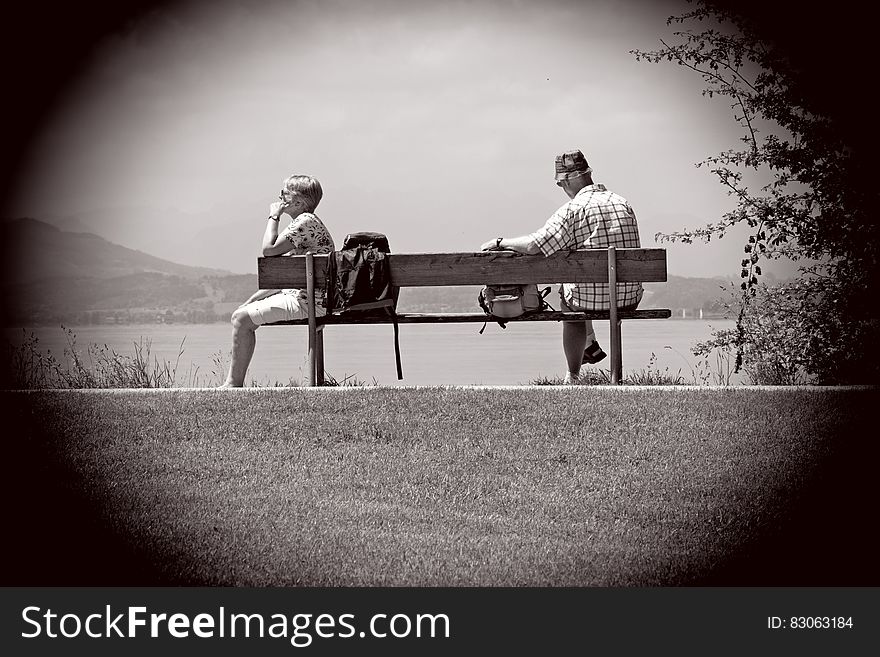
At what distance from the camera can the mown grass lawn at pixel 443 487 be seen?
14.5ft

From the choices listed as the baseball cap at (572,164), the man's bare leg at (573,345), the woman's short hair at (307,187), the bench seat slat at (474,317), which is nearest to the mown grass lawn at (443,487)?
the bench seat slat at (474,317)

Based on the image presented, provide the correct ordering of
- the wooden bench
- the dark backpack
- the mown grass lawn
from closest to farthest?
the mown grass lawn < the dark backpack < the wooden bench

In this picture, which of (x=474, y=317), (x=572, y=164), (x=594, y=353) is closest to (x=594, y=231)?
(x=572, y=164)

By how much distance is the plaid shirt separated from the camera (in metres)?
7.62

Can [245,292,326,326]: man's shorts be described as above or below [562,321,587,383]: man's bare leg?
above

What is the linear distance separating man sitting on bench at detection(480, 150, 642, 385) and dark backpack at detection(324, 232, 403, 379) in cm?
76

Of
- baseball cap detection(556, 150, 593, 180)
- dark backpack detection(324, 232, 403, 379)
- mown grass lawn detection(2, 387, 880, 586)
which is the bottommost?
mown grass lawn detection(2, 387, 880, 586)

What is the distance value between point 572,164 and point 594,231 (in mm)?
493

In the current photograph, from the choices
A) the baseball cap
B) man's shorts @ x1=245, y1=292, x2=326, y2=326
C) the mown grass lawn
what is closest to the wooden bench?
man's shorts @ x1=245, y1=292, x2=326, y2=326

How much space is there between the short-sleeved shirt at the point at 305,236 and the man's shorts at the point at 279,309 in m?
0.06

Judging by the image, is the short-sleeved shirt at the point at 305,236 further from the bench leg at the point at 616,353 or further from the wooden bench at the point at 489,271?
the bench leg at the point at 616,353

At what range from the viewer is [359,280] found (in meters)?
7.39

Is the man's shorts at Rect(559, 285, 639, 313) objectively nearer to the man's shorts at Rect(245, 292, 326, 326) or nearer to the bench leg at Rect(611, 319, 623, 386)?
the bench leg at Rect(611, 319, 623, 386)

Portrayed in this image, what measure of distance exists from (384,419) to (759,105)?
420 cm
